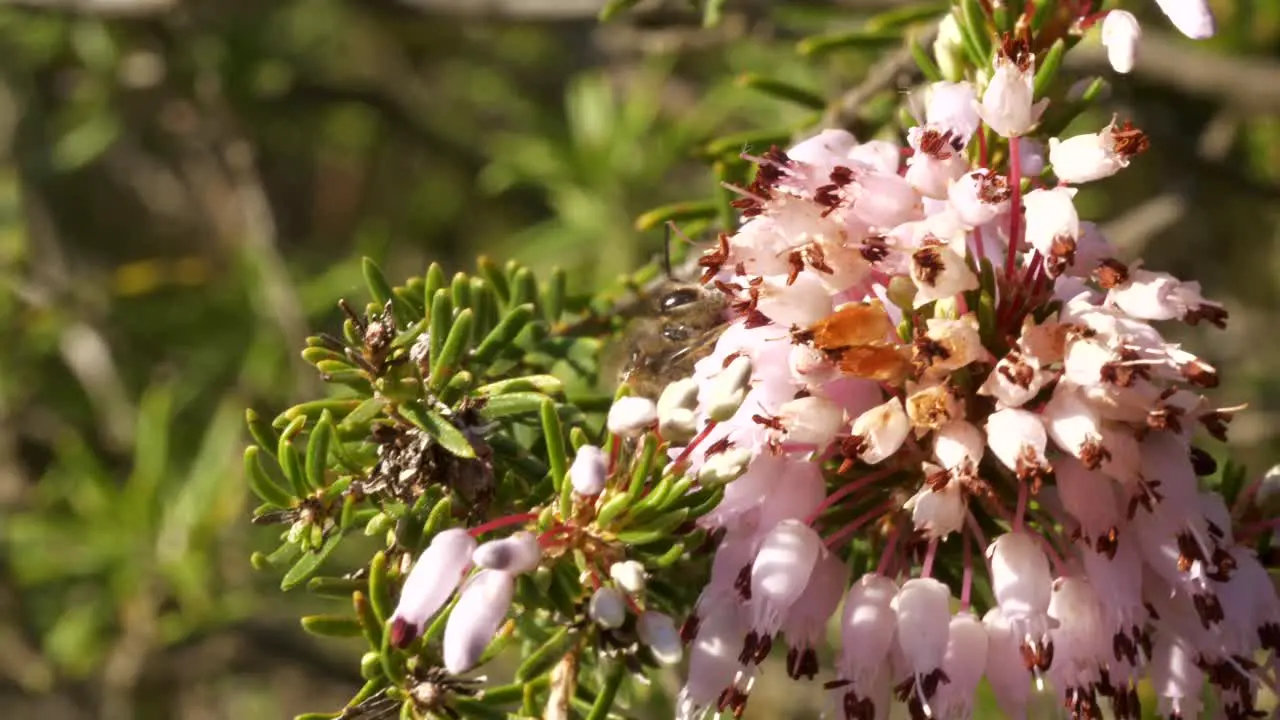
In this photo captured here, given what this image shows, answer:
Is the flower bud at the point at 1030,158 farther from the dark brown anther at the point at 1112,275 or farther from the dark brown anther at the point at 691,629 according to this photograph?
the dark brown anther at the point at 691,629

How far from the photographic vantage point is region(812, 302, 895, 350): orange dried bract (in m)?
1.43

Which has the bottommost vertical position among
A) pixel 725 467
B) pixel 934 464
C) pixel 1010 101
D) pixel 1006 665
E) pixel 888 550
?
pixel 1006 665

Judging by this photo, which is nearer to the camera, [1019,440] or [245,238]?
[1019,440]

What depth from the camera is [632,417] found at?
4.64 ft

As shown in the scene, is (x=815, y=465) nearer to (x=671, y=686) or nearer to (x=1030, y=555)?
(x=1030, y=555)

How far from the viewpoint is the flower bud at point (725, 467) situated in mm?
1413

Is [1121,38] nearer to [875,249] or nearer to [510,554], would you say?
[875,249]

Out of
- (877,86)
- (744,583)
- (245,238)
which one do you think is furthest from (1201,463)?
(245,238)

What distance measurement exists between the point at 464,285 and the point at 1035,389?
754 millimetres

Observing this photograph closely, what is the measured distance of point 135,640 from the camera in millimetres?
3842

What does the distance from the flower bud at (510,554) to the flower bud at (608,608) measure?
79mm

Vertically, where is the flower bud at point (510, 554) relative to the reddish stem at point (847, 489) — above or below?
above

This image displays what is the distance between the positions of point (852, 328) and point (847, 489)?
199 mm

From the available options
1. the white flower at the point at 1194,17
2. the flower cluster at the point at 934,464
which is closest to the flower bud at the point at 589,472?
the flower cluster at the point at 934,464
